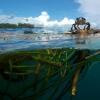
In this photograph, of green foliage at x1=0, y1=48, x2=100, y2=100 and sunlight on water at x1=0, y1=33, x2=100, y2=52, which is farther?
sunlight on water at x1=0, y1=33, x2=100, y2=52

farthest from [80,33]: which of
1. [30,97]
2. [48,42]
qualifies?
[30,97]

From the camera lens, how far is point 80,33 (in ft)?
44.9

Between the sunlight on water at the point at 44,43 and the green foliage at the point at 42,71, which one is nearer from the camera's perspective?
the green foliage at the point at 42,71

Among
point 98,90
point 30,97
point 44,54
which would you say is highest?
point 44,54

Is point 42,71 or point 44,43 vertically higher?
point 44,43

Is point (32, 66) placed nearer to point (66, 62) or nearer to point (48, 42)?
point (66, 62)

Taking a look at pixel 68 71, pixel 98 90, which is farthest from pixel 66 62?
pixel 98 90

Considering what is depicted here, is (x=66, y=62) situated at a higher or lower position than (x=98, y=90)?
higher

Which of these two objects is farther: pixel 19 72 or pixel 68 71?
pixel 68 71

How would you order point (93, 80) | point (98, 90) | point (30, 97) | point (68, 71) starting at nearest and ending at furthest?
point (30, 97)
point (68, 71)
point (98, 90)
point (93, 80)

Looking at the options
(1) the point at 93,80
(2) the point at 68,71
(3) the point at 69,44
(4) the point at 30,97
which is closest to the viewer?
(4) the point at 30,97

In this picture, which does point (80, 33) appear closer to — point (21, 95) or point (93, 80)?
point (93, 80)

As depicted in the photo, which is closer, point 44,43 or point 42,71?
point 42,71

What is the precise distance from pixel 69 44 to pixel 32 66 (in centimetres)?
528
